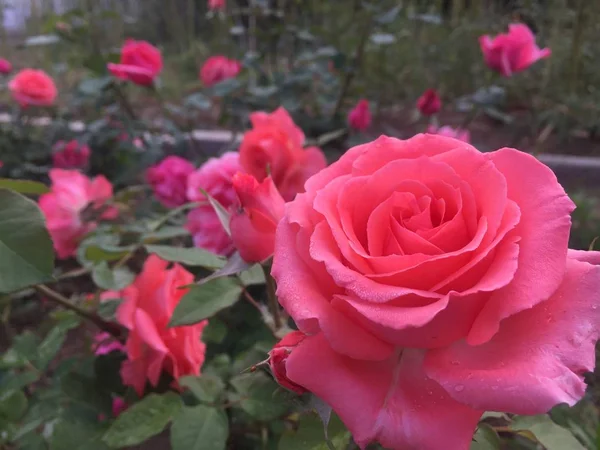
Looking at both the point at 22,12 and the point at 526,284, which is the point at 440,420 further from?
the point at 22,12

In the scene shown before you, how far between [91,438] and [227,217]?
0.28 meters

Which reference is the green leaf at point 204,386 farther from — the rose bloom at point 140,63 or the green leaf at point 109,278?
the rose bloom at point 140,63

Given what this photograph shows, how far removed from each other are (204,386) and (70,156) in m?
1.25

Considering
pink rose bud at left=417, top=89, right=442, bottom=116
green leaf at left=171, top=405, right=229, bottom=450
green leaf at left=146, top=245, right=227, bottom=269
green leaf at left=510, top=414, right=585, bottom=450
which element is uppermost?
green leaf at left=146, top=245, right=227, bottom=269

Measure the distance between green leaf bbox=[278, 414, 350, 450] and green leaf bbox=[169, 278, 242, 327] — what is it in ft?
0.40

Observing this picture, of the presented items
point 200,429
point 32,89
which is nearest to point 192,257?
point 200,429

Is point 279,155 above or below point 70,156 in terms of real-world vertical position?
above

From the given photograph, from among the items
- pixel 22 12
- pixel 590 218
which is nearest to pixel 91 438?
pixel 590 218

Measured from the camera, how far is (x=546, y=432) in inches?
15.9

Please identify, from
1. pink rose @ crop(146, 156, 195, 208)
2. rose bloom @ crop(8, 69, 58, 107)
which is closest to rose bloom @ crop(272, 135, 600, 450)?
pink rose @ crop(146, 156, 195, 208)

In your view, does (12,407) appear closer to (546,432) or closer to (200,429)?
(200,429)

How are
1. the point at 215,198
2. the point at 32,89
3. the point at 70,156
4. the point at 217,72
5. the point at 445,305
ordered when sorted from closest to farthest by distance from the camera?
the point at 445,305
the point at 215,198
the point at 217,72
the point at 70,156
the point at 32,89

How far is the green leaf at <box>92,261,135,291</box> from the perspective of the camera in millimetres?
615

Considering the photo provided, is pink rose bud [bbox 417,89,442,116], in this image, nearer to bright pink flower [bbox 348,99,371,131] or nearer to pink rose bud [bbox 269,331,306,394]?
bright pink flower [bbox 348,99,371,131]
